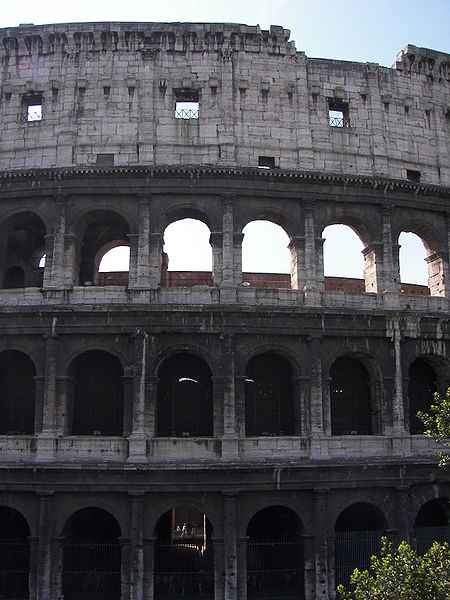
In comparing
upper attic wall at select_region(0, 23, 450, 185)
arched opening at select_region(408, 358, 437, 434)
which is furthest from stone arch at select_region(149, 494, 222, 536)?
upper attic wall at select_region(0, 23, 450, 185)

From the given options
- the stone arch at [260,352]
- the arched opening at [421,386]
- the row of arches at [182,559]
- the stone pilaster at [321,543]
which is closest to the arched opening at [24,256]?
the stone arch at [260,352]

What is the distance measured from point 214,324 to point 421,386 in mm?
7186

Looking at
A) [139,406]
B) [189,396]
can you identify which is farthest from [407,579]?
[189,396]

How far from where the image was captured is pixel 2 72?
2034 centimetres

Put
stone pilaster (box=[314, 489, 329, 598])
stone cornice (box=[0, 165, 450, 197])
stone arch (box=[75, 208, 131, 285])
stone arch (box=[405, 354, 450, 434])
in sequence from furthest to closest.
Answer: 1. stone arch (box=[75, 208, 131, 285])
2. stone arch (box=[405, 354, 450, 434])
3. stone cornice (box=[0, 165, 450, 197])
4. stone pilaster (box=[314, 489, 329, 598])

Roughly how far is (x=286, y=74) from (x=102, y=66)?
19.5 ft

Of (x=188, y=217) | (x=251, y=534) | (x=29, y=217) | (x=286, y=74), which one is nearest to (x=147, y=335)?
(x=188, y=217)

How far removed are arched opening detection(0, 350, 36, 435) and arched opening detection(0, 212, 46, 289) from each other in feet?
10.6

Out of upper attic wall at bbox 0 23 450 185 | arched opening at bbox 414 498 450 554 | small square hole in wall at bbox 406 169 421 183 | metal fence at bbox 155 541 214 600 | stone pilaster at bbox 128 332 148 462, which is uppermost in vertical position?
upper attic wall at bbox 0 23 450 185

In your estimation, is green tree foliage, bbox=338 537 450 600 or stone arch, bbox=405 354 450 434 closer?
green tree foliage, bbox=338 537 450 600

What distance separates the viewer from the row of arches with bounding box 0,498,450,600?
677 inches

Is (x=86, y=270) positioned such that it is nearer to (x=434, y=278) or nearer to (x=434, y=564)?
(x=434, y=278)

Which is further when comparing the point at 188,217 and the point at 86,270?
the point at 86,270

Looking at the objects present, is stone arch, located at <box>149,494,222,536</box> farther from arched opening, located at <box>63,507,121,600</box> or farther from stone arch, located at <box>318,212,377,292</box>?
stone arch, located at <box>318,212,377,292</box>
